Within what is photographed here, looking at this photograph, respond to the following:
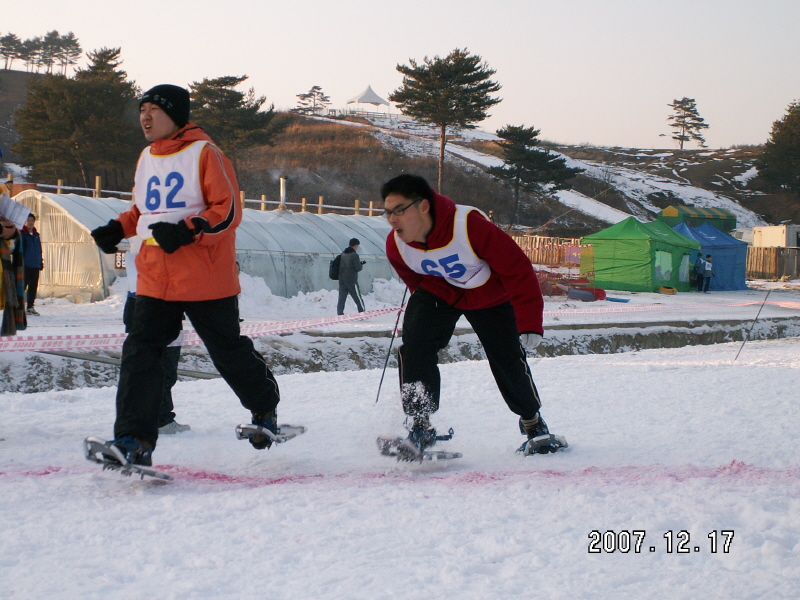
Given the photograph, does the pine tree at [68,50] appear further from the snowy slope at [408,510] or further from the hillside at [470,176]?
the snowy slope at [408,510]

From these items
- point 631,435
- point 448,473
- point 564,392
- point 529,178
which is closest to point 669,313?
point 564,392

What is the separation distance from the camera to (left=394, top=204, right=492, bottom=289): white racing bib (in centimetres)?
333

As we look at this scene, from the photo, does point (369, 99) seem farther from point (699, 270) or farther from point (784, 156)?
point (699, 270)

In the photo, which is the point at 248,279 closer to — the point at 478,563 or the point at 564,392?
the point at 564,392

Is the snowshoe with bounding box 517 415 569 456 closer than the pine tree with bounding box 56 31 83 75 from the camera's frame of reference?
Yes

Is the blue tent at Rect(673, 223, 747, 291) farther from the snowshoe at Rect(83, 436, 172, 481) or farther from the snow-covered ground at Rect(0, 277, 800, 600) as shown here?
the snowshoe at Rect(83, 436, 172, 481)

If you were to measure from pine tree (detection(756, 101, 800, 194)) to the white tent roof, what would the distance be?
142ft

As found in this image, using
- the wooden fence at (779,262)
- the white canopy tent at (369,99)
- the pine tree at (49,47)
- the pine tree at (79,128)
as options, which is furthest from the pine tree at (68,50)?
the wooden fence at (779,262)

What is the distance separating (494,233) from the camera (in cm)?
336

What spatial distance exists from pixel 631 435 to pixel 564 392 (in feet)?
4.71

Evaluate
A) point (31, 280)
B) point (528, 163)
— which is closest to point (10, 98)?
point (528, 163)

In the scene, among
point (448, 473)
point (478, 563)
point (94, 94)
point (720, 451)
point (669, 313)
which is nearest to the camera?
point (478, 563)

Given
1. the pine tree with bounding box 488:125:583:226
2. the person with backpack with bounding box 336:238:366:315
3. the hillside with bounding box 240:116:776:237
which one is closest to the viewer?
the person with backpack with bounding box 336:238:366:315
